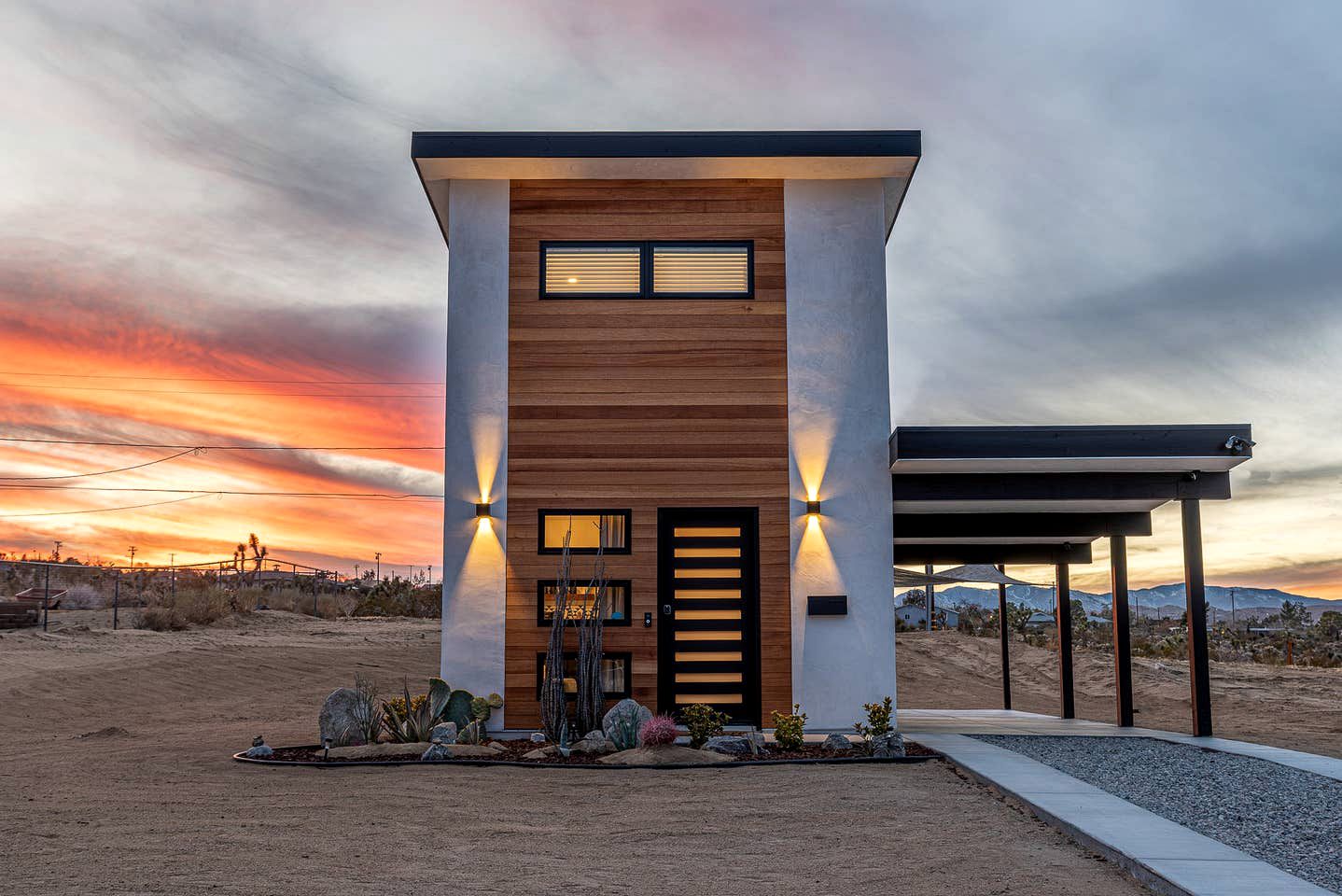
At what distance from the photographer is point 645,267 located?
10422 millimetres


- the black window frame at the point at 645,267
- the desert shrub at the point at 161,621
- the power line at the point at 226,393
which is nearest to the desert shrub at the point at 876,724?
the black window frame at the point at 645,267

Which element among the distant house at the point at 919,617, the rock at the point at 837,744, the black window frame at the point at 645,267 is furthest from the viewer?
the distant house at the point at 919,617

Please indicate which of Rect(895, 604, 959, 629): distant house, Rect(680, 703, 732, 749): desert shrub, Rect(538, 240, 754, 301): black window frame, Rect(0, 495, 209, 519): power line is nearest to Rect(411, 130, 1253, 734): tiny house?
Rect(538, 240, 754, 301): black window frame

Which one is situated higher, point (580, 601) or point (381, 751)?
point (580, 601)

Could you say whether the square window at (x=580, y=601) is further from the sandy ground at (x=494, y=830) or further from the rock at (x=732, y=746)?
the sandy ground at (x=494, y=830)

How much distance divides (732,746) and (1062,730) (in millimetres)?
4584

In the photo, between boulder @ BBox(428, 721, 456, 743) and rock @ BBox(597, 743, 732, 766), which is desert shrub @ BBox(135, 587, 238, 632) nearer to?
boulder @ BBox(428, 721, 456, 743)

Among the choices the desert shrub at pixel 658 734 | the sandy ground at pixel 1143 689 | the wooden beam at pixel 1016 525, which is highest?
the wooden beam at pixel 1016 525

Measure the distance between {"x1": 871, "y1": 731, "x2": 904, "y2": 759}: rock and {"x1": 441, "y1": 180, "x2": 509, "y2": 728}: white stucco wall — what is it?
3.52 metres

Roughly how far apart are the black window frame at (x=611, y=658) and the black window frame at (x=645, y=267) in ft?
11.6

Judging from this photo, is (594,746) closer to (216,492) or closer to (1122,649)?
(1122,649)

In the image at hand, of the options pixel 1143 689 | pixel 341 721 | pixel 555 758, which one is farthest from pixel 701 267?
pixel 1143 689

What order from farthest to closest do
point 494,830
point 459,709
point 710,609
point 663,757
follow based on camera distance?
point 710,609 < point 459,709 < point 663,757 < point 494,830

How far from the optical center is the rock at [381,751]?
329 inches
